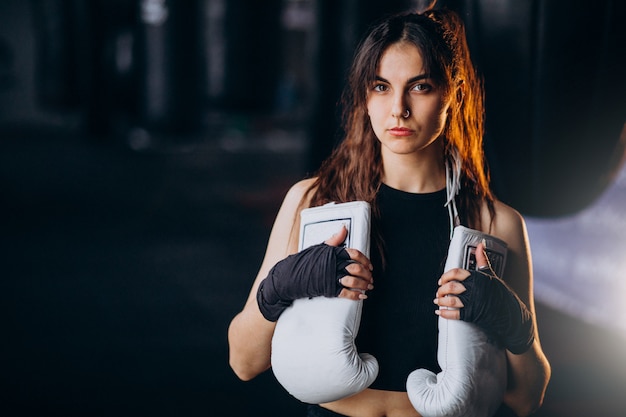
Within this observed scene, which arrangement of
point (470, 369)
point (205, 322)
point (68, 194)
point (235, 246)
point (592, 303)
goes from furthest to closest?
1. point (68, 194)
2. point (235, 246)
3. point (205, 322)
4. point (592, 303)
5. point (470, 369)

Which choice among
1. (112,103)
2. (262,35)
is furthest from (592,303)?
(112,103)

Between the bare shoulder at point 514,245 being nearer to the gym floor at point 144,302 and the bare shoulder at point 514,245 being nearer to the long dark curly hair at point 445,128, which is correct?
the long dark curly hair at point 445,128

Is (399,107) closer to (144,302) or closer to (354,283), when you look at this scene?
(354,283)

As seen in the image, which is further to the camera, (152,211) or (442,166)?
(152,211)

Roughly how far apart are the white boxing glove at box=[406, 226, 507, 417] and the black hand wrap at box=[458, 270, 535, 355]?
0.7 inches

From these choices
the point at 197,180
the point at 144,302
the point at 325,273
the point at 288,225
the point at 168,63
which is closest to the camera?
the point at 325,273

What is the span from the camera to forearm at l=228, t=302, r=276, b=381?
0.88 m

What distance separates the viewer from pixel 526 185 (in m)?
1.14

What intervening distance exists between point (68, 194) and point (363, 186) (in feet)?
18.8

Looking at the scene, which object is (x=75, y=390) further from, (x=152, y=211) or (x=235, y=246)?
(x=152, y=211)

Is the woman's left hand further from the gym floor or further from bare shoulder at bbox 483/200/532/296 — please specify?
the gym floor

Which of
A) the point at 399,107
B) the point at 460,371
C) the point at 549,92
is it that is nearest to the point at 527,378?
the point at 460,371

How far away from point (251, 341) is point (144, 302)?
2.54m

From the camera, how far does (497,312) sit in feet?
2.58
